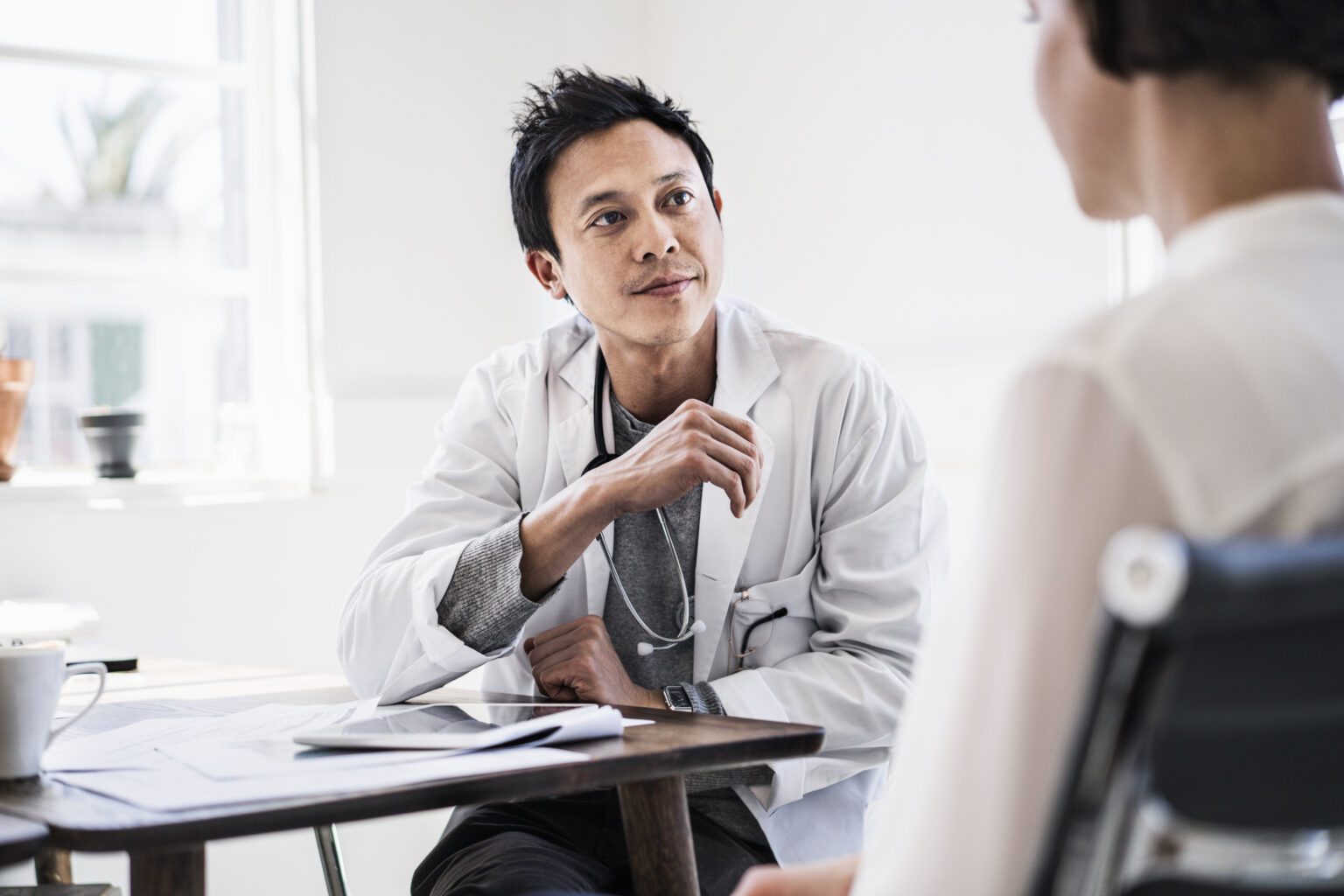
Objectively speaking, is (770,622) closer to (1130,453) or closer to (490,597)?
(490,597)

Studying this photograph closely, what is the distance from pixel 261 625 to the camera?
3066mm

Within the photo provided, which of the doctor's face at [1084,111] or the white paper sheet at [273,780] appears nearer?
the doctor's face at [1084,111]

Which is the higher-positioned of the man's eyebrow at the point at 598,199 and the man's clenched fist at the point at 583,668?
the man's eyebrow at the point at 598,199

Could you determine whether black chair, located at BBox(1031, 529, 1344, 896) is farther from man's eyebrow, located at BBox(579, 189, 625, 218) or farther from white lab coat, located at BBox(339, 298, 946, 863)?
man's eyebrow, located at BBox(579, 189, 625, 218)

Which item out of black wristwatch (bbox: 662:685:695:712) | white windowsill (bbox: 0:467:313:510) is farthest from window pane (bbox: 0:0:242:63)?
black wristwatch (bbox: 662:685:695:712)

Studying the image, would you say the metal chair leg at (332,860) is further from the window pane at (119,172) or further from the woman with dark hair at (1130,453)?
the window pane at (119,172)

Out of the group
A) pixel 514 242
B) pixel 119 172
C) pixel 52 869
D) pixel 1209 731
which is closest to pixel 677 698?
pixel 52 869

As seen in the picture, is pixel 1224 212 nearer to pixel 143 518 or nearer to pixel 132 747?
pixel 132 747

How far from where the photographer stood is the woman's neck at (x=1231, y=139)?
2.26 ft

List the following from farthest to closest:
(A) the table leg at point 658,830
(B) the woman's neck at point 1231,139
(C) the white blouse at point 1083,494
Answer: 1. (A) the table leg at point 658,830
2. (B) the woman's neck at point 1231,139
3. (C) the white blouse at point 1083,494

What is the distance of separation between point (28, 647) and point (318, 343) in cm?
222

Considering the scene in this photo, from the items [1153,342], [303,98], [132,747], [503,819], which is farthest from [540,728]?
[303,98]

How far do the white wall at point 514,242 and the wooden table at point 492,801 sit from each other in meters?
1.47

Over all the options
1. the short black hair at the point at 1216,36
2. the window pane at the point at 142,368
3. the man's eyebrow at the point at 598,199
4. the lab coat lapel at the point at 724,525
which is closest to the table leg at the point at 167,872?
the short black hair at the point at 1216,36
